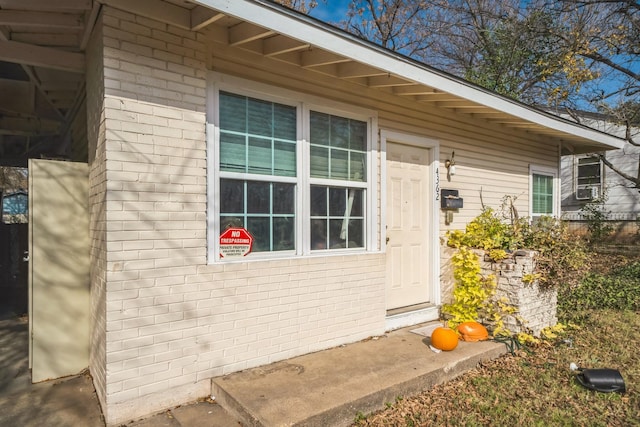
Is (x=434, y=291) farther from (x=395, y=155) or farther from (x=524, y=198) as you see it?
(x=524, y=198)

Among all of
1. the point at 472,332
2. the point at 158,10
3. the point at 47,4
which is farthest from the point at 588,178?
the point at 47,4

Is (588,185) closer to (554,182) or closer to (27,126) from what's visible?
(554,182)

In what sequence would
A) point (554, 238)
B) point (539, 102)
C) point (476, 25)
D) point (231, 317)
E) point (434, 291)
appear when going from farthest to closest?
point (476, 25), point (539, 102), point (434, 291), point (554, 238), point (231, 317)

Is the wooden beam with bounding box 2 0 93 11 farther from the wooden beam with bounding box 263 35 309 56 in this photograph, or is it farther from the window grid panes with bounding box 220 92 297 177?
the wooden beam with bounding box 263 35 309 56

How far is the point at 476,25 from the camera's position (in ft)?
43.9

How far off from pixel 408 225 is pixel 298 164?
190 centimetres

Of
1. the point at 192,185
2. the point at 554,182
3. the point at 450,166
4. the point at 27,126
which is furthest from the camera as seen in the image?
the point at 554,182

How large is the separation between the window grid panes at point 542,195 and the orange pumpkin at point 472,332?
→ 3685 mm

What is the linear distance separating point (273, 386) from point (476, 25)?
14139mm

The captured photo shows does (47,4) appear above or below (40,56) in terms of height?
above

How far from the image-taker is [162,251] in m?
2.91

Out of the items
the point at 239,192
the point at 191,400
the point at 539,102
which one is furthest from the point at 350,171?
the point at 539,102

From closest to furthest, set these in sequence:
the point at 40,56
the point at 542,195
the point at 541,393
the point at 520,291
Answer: the point at 541,393, the point at 40,56, the point at 520,291, the point at 542,195

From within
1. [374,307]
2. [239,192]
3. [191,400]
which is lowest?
[191,400]
